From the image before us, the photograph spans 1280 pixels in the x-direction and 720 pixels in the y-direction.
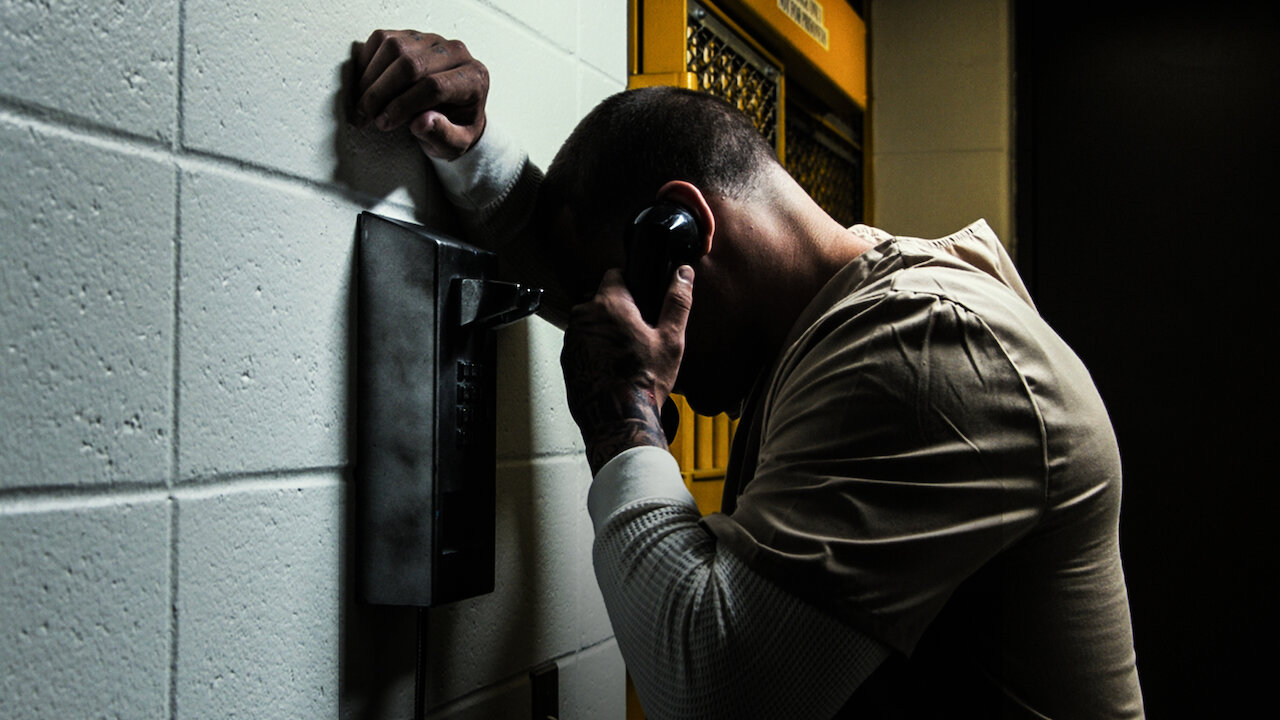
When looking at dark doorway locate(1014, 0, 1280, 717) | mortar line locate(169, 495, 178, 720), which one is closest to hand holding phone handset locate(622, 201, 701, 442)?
mortar line locate(169, 495, 178, 720)

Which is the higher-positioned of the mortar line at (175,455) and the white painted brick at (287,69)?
the white painted brick at (287,69)

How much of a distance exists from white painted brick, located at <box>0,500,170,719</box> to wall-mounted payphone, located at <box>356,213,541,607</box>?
8.7 inches

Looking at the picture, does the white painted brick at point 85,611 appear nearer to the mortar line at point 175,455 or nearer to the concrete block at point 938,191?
the mortar line at point 175,455

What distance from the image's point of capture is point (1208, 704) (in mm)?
2594

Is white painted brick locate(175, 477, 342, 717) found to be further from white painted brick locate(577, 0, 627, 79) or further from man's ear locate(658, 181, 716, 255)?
white painted brick locate(577, 0, 627, 79)

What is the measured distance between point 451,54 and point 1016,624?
0.73m

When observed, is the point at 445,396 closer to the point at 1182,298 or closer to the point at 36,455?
the point at 36,455

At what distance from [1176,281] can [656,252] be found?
222cm

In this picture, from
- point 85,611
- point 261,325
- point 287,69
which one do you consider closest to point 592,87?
point 287,69

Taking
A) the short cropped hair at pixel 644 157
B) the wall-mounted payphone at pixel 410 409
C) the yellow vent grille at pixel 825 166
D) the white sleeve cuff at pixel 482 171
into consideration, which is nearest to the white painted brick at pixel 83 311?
the wall-mounted payphone at pixel 410 409

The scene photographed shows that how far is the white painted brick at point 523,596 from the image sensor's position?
→ 3.32 feet

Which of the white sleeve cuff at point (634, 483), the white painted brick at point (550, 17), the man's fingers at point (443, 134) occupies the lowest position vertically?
the white sleeve cuff at point (634, 483)

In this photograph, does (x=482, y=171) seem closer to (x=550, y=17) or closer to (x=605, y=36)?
(x=550, y=17)

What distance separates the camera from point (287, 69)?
2.67ft
